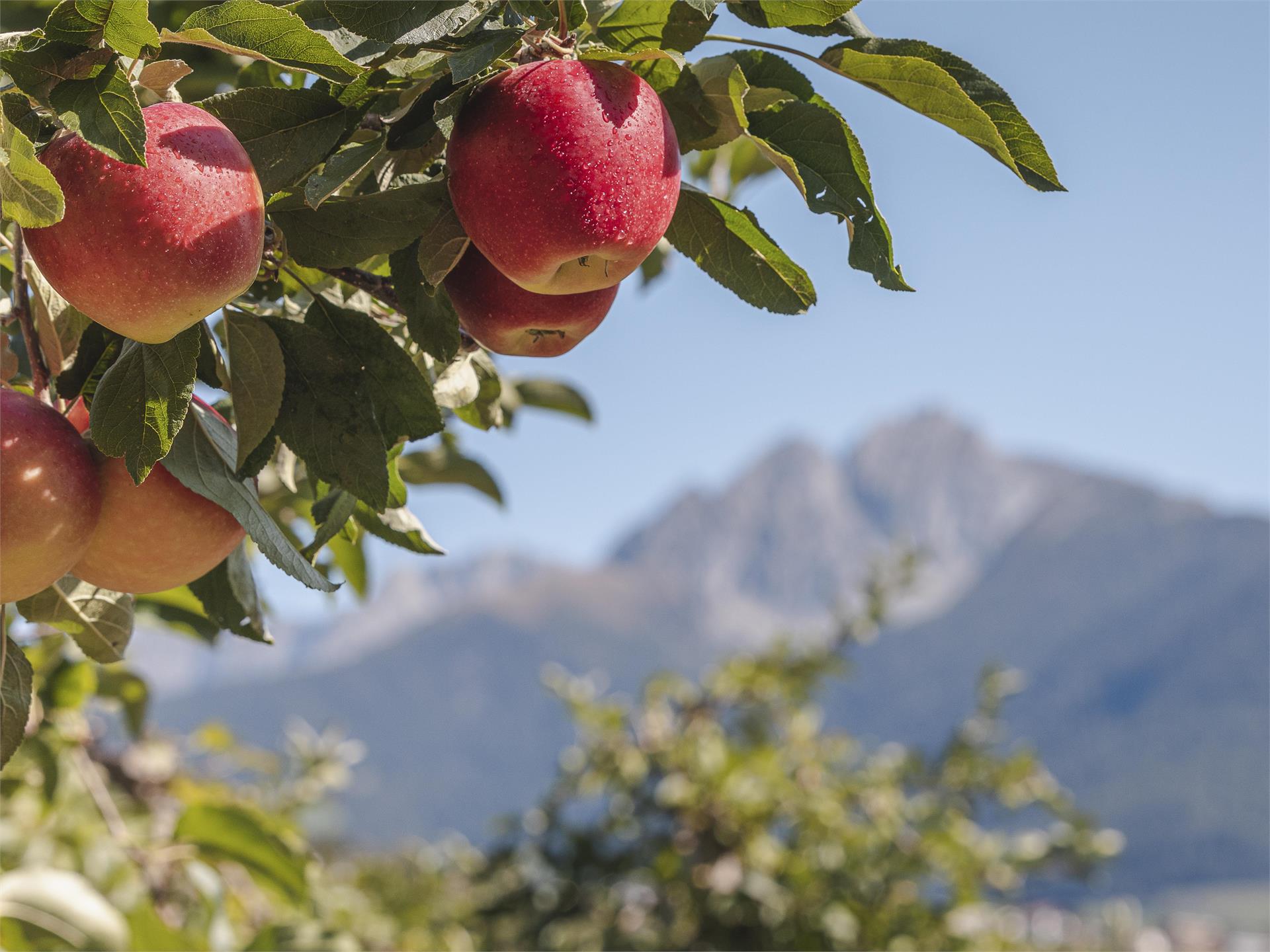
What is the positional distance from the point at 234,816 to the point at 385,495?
4.11 ft

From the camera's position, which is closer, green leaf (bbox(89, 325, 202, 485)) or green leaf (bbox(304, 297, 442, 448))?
green leaf (bbox(89, 325, 202, 485))

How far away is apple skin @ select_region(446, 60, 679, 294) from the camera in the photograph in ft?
2.22

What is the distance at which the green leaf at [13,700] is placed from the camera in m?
0.83

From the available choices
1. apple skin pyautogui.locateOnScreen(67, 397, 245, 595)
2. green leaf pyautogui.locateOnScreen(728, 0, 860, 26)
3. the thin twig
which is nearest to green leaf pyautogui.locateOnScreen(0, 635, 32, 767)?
apple skin pyautogui.locateOnScreen(67, 397, 245, 595)

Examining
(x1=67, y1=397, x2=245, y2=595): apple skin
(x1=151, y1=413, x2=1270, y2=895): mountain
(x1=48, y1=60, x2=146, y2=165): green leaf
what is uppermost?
(x1=48, y1=60, x2=146, y2=165): green leaf

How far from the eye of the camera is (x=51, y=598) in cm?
88

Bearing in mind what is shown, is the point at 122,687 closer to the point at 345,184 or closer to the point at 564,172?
the point at 345,184

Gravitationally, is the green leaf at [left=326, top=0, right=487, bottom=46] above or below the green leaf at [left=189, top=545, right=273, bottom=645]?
above

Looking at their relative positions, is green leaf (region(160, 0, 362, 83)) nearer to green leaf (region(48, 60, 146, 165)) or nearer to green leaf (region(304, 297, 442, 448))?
green leaf (region(48, 60, 146, 165))

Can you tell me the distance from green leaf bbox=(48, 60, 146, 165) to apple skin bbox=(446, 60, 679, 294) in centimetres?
19

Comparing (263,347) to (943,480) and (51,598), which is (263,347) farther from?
(943,480)

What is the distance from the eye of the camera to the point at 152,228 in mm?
618

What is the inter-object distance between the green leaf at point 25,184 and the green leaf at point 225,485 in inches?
7.8

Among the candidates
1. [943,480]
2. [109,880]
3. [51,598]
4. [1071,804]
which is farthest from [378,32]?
[943,480]
